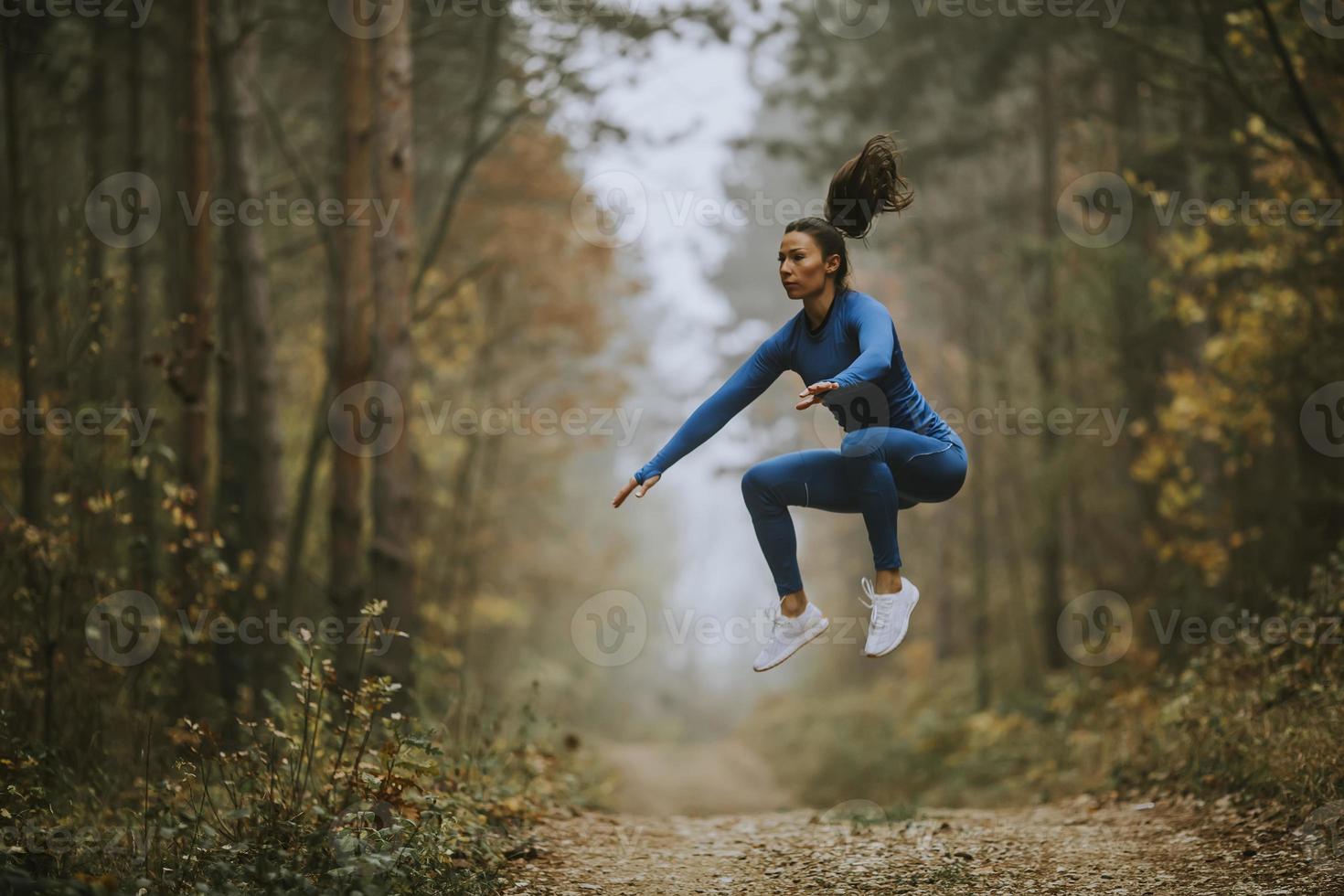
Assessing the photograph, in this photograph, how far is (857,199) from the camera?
5.95 m

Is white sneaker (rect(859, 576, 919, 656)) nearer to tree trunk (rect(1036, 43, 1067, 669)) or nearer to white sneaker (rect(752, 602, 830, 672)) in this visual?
white sneaker (rect(752, 602, 830, 672))

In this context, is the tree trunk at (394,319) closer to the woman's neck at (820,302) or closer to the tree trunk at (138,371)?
the tree trunk at (138,371)

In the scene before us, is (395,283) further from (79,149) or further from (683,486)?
(683,486)

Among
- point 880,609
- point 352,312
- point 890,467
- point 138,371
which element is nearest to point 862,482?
point 890,467

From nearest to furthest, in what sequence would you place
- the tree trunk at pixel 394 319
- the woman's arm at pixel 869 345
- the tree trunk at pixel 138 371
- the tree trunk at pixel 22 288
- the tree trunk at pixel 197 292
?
the woman's arm at pixel 869 345
the tree trunk at pixel 138 371
the tree trunk at pixel 22 288
the tree trunk at pixel 394 319
the tree trunk at pixel 197 292

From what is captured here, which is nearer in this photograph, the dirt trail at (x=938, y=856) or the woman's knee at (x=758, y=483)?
the dirt trail at (x=938, y=856)

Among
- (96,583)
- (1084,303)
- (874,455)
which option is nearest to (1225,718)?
(874,455)

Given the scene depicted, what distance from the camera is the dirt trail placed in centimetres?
555

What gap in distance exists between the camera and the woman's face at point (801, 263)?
5.73m

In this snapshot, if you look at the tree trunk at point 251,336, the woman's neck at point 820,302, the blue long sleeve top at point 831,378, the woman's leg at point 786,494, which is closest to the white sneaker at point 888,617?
the woman's leg at point 786,494

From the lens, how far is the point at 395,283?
9523 mm

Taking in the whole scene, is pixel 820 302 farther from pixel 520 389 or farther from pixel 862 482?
pixel 520 389

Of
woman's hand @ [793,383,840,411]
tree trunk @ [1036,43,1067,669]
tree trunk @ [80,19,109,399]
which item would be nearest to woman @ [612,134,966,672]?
woman's hand @ [793,383,840,411]

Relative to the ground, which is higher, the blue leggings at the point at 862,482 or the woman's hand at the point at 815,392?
the woman's hand at the point at 815,392
